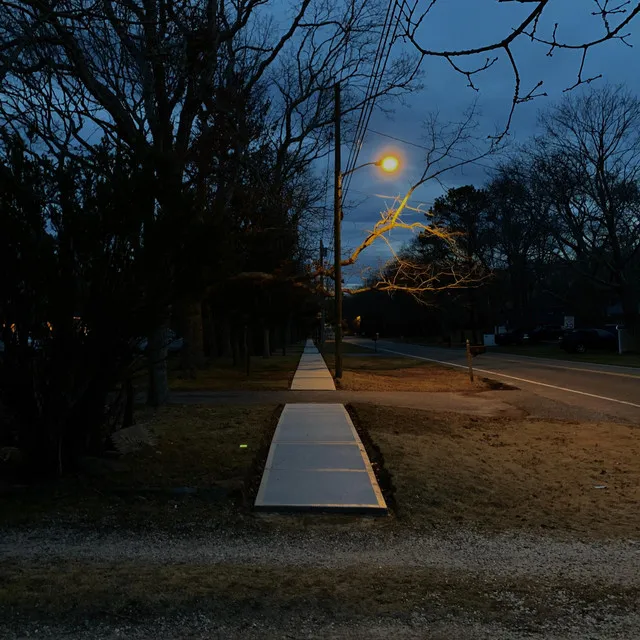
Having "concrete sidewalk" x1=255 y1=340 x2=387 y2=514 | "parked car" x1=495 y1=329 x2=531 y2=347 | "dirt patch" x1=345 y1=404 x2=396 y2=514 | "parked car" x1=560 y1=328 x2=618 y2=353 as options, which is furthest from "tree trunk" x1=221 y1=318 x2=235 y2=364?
"parked car" x1=495 y1=329 x2=531 y2=347

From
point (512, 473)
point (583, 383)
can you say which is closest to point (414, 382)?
point (583, 383)

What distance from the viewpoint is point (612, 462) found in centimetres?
798

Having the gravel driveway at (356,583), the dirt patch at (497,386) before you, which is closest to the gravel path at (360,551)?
the gravel driveway at (356,583)

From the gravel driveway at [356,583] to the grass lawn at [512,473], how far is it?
19.8 inches

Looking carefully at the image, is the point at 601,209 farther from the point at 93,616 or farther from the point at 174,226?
the point at 93,616

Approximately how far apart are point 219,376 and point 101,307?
15257mm

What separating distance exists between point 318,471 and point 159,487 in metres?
1.72

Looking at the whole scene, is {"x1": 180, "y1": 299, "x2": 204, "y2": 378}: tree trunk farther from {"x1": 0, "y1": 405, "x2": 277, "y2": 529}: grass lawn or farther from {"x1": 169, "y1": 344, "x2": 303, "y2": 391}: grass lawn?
{"x1": 0, "y1": 405, "x2": 277, "y2": 529}: grass lawn

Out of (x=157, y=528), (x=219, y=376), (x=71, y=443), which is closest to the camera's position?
(x=157, y=528)

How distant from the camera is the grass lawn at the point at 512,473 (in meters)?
5.69

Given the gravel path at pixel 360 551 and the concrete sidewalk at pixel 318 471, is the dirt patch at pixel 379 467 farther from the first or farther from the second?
the gravel path at pixel 360 551

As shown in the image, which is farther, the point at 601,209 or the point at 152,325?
the point at 601,209

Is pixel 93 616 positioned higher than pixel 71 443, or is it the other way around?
pixel 71 443

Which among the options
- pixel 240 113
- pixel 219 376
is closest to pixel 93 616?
pixel 240 113
